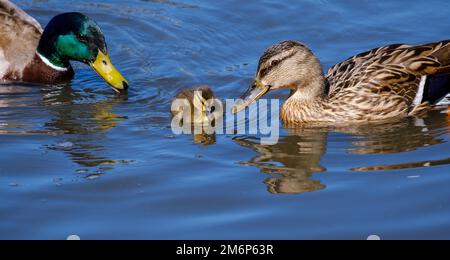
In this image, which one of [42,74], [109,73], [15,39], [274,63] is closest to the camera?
[274,63]

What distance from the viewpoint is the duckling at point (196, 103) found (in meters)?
8.12

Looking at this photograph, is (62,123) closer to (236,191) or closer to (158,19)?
(236,191)

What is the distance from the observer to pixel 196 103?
8.16 m

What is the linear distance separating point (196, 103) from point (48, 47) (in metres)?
2.20

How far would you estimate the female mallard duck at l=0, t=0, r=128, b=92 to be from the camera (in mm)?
9094

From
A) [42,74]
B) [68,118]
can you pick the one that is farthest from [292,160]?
[42,74]

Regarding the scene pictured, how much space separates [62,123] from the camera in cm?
800

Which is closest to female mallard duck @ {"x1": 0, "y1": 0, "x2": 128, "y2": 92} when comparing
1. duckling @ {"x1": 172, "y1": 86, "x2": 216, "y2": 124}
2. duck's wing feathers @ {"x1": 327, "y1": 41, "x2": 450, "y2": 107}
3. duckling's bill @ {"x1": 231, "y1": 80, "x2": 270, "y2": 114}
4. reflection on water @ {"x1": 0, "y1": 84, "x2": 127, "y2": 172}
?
reflection on water @ {"x1": 0, "y1": 84, "x2": 127, "y2": 172}

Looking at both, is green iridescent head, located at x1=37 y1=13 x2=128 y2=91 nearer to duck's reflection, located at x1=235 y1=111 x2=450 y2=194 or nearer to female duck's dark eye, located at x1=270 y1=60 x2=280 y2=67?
female duck's dark eye, located at x1=270 y1=60 x2=280 y2=67

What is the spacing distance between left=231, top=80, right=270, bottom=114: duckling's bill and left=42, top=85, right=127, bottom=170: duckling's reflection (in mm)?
1021

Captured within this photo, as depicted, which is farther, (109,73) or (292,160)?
(109,73)

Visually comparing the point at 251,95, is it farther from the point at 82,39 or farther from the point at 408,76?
the point at 82,39
